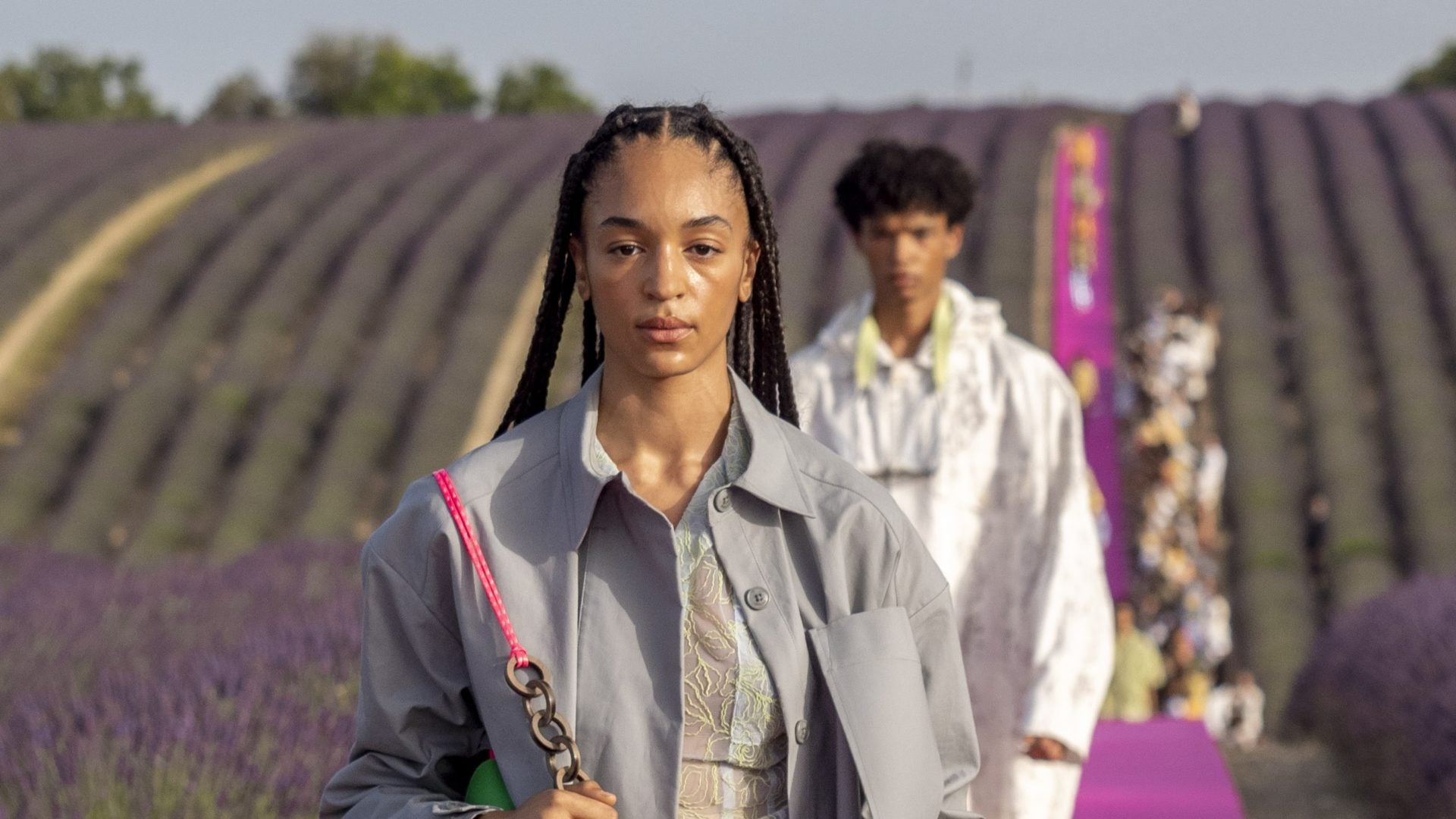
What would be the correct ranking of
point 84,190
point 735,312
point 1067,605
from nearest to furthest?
point 735,312 → point 1067,605 → point 84,190

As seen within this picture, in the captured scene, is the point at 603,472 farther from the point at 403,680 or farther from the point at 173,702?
the point at 173,702

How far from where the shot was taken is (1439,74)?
4738 cm

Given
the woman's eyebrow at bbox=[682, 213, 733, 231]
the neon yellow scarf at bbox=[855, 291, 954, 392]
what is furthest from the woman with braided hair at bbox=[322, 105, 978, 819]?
the neon yellow scarf at bbox=[855, 291, 954, 392]

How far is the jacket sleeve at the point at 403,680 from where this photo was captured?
1957 mm

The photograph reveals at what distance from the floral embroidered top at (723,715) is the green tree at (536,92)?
52.5m

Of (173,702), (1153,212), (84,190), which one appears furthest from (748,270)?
(84,190)

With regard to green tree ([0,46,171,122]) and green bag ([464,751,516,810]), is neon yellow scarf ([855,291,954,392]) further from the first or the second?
green tree ([0,46,171,122])

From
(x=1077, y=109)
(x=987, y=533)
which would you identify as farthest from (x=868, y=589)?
(x=1077, y=109)

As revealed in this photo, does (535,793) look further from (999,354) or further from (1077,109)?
(1077,109)

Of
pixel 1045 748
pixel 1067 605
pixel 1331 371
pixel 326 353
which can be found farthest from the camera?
pixel 326 353

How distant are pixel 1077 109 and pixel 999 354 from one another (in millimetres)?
17841

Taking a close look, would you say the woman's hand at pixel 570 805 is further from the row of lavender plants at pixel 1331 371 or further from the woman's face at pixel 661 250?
the row of lavender plants at pixel 1331 371

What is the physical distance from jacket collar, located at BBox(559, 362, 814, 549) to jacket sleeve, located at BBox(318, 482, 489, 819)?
163 mm

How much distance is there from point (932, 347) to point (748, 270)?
6.21 ft
